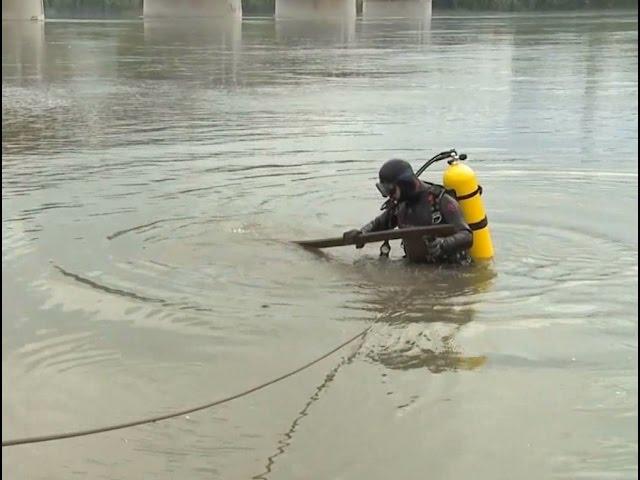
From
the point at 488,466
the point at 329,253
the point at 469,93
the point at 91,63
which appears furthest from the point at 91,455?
the point at 91,63

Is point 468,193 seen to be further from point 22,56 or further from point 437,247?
→ point 22,56

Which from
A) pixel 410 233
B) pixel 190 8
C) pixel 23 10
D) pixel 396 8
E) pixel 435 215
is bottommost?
pixel 410 233

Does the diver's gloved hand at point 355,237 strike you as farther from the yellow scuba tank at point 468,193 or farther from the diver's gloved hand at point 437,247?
the yellow scuba tank at point 468,193

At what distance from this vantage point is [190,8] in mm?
75562

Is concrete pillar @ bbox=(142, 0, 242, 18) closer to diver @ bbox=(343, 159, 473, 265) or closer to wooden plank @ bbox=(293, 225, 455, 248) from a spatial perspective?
diver @ bbox=(343, 159, 473, 265)

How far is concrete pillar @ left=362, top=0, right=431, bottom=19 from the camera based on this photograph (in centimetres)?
8185

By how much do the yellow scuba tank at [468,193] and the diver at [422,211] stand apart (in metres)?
0.09

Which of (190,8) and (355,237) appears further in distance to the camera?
(190,8)

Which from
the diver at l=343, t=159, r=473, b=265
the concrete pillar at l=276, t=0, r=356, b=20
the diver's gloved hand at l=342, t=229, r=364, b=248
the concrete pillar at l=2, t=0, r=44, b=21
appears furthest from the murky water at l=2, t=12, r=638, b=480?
the concrete pillar at l=276, t=0, r=356, b=20

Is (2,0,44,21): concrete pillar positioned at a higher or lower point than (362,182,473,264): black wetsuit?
higher

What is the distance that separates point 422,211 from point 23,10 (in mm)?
59146

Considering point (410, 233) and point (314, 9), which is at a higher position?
point (314, 9)

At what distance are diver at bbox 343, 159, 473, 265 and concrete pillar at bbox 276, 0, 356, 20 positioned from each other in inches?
2885

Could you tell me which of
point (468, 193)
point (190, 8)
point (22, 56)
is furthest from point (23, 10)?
point (468, 193)
